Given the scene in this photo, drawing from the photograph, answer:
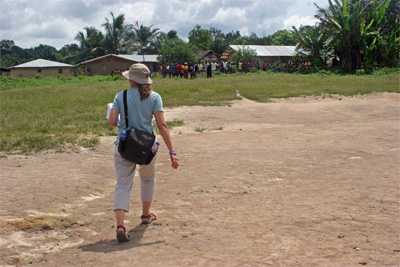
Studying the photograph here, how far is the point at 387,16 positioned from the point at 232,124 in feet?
114

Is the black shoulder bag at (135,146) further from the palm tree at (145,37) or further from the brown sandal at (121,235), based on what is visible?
the palm tree at (145,37)

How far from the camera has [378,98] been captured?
71.0 ft

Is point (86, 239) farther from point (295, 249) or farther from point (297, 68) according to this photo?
point (297, 68)

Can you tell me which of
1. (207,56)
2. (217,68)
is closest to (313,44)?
(217,68)

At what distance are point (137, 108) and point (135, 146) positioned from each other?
1.17 ft

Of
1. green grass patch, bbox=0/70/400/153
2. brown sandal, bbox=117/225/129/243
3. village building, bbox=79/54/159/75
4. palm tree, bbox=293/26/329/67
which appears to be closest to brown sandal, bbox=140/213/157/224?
brown sandal, bbox=117/225/129/243

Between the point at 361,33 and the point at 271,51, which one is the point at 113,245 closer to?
the point at 361,33

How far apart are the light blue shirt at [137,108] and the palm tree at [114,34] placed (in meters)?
69.3

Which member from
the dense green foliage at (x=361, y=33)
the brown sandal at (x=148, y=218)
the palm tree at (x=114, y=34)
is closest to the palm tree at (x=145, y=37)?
the palm tree at (x=114, y=34)

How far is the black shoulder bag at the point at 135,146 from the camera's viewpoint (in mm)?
5117

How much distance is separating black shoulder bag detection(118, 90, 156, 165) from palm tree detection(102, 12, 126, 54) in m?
69.5

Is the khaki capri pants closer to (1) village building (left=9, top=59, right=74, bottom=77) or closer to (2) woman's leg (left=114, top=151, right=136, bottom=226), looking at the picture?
(2) woman's leg (left=114, top=151, right=136, bottom=226)

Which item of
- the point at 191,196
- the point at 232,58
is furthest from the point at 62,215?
the point at 232,58

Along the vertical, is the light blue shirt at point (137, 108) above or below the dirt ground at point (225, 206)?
above
